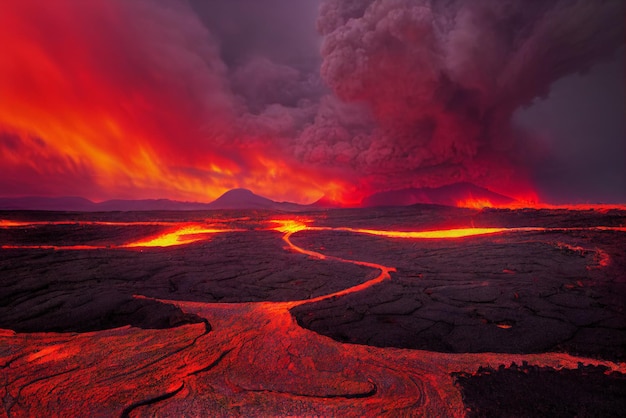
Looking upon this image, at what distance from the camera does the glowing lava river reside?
2.59 metres

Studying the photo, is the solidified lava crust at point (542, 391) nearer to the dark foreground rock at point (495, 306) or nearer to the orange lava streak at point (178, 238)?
the dark foreground rock at point (495, 306)

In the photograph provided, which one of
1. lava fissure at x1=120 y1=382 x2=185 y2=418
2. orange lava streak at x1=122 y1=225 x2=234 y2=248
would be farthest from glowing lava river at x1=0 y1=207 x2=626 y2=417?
orange lava streak at x1=122 y1=225 x2=234 y2=248

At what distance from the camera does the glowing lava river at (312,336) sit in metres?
2.59

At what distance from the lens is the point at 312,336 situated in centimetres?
405

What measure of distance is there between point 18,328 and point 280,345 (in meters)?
4.10

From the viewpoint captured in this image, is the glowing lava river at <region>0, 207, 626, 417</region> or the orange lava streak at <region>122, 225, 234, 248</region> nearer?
the glowing lava river at <region>0, 207, 626, 417</region>

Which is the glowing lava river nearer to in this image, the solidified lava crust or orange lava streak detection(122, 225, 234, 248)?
the solidified lava crust

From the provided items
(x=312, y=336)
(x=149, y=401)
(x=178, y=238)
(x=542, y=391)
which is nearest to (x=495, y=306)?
(x=542, y=391)

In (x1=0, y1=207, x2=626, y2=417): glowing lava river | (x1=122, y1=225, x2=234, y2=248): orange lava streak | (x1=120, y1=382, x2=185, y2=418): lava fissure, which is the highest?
(x1=122, y1=225, x2=234, y2=248): orange lava streak

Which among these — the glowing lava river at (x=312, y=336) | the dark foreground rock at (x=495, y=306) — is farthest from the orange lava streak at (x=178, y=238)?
the dark foreground rock at (x=495, y=306)

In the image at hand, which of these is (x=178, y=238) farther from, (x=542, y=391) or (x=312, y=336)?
(x=542, y=391)

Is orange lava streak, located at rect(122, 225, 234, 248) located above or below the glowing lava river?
above

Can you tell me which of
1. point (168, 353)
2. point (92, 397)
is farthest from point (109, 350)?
point (92, 397)

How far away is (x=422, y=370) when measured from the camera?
312cm
